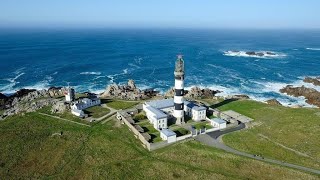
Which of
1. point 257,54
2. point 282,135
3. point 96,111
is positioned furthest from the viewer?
point 257,54

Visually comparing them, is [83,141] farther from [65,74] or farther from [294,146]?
[65,74]

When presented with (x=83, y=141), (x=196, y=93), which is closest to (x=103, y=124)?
(x=83, y=141)

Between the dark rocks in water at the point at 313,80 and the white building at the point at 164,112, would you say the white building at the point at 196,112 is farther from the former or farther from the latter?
the dark rocks in water at the point at 313,80

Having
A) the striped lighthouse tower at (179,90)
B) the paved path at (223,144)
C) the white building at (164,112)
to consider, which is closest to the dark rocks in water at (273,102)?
the paved path at (223,144)

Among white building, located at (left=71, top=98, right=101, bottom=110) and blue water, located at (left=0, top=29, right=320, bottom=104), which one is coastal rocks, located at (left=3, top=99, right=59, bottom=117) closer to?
white building, located at (left=71, top=98, right=101, bottom=110)

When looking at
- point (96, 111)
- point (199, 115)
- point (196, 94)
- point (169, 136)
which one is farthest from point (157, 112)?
point (196, 94)

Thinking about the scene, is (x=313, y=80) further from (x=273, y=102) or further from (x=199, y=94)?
(x=199, y=94)
